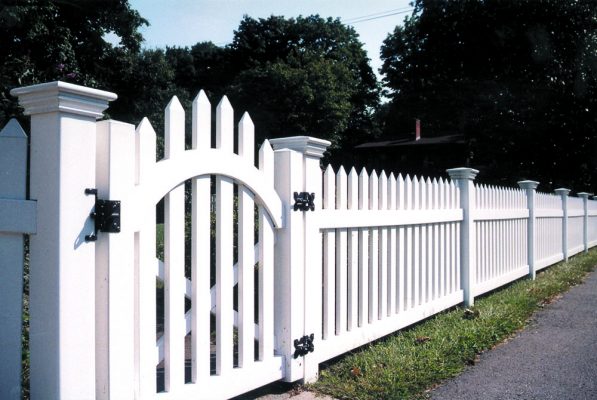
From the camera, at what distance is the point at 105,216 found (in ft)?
7.11

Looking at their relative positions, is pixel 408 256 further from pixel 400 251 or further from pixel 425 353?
pixel 425 353

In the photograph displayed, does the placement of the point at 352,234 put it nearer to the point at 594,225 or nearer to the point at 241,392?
the point at 241,392

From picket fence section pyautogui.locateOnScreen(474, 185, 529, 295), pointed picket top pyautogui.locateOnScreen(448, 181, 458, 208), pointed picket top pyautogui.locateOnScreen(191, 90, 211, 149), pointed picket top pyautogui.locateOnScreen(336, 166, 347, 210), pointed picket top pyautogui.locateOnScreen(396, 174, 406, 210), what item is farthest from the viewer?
picket fence section pyautogui.locateOnScreen(474, 185, 529, 295)

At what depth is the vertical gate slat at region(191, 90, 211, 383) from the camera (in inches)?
105

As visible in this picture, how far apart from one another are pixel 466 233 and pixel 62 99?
4779mm

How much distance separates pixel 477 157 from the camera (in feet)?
85.8

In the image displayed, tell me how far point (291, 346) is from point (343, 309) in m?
0.70

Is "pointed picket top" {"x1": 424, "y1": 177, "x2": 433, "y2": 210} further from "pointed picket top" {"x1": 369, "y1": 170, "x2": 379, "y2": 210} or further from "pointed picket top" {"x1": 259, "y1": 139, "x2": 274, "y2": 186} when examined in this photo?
"pointed picket top" {"x1": 259, "y1": 139, "x2": 274, "y2": 186}

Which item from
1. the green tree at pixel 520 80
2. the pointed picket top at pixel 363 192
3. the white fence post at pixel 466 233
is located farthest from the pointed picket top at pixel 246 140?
the green tree at pixel 520 80

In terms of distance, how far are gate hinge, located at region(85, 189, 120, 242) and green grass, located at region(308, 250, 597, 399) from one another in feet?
5.81

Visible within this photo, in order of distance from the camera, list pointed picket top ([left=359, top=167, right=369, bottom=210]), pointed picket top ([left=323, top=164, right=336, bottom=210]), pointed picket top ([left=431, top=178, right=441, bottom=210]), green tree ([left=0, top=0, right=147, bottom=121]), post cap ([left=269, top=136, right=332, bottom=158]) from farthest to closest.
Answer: green tree ([left=0, top=0, right=147, bottom=121]) → pointed picket top ([left=431, top=178, right=441, bottom=210]) → pointed picket top ([left=359, top=167, right=369, bottom=210]) → pointed picket top ([left=323, top=164, right=336, bottom=210]) → post cap ([left=269, top=136, right=332, bottom=158])

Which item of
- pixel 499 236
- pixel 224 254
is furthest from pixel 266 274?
pixel 499 236

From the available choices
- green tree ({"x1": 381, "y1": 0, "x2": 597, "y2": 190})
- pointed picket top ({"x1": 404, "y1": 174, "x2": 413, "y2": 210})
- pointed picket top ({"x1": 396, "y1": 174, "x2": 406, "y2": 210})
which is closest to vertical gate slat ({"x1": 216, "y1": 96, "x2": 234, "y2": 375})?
pointed picket top ({"x1": 396, "y1": 174, "x2": 406, "y2": 210})

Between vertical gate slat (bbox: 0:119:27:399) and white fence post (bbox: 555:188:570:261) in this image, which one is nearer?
vertical gate slat (bbox: 0:119:27:399)
